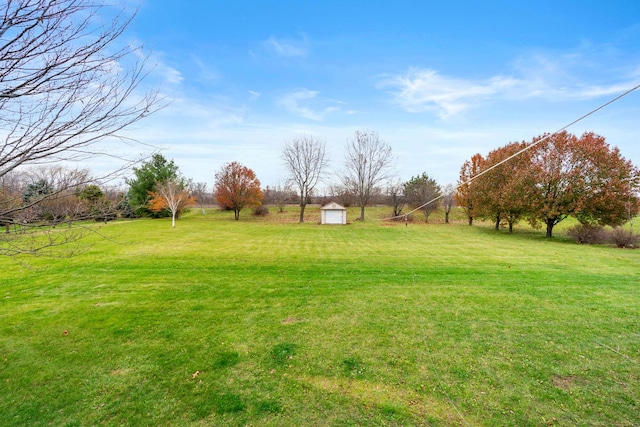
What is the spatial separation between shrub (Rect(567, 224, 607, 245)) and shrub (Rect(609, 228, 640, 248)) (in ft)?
2.24

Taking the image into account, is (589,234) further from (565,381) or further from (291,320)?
(291,320)

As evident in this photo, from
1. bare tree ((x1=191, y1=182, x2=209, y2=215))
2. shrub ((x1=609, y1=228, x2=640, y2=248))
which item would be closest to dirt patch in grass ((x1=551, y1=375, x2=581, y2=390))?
shrub ((x1=609, y1=228, x2=640, y2=248))

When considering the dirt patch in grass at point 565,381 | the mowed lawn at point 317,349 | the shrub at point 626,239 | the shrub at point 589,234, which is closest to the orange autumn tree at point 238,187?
the mowed lawn at point 317,349

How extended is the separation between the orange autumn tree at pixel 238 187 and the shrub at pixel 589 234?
99.5 ft

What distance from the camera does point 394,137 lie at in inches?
1196

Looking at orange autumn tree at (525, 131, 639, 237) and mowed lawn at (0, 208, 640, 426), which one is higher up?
orange autumn tree at (525, 131, 639, 237)

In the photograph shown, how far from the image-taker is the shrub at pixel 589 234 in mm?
14258

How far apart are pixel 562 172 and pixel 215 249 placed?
21.6 metres

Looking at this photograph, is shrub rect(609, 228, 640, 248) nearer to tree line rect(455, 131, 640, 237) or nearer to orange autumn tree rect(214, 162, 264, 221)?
tree line rect(455, 131, 640, 237)

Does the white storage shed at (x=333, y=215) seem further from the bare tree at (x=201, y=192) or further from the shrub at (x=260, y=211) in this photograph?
the bare tree at (x=201, y=192)

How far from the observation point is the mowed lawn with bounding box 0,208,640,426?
2.46m

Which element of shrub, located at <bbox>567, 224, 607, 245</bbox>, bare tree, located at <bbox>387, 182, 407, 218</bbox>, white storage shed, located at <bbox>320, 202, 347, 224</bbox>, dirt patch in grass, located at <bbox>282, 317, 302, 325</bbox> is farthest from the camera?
bare tree, located at <bbox>387, 182, 407, 218</bbox>

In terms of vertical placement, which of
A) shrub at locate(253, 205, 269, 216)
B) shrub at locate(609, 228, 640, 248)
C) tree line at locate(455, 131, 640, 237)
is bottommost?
shrub at locate(609, 228, 640, 248)

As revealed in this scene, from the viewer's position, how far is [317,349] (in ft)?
11.7
